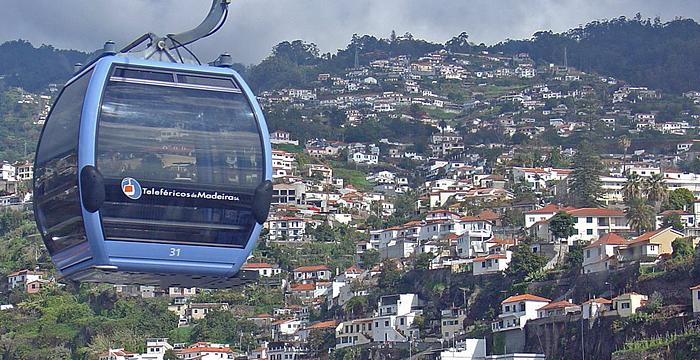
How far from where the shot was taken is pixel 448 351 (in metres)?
47.1

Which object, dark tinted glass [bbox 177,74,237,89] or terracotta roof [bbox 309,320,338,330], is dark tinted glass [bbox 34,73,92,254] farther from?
terracotta roof [bbox 309,320,338,330]

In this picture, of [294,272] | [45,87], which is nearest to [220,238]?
[294,272]

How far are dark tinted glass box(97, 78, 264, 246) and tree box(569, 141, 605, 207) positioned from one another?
47.7 metres

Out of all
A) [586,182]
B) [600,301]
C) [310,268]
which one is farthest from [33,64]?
[600,301]

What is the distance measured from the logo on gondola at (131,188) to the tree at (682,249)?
3329 centimetres

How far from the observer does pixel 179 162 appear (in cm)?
1392

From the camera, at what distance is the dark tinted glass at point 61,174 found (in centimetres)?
1380

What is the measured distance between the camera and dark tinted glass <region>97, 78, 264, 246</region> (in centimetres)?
1368

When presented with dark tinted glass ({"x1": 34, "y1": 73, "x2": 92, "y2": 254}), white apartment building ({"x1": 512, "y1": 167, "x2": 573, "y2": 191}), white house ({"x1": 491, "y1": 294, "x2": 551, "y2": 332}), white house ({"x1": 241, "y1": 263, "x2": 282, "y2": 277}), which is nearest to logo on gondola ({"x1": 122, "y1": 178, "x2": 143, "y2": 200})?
dark tinted glass ({"x1": 34, "y1": 73, "x2": 92, "y2": 254})

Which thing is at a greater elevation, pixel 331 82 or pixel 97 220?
pixel 331 82

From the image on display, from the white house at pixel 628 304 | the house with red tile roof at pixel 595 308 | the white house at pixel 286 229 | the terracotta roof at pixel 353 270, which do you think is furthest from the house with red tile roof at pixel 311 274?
the white house at pixel 628 304

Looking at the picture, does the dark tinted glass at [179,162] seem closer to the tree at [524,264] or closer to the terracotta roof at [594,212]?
the tree at [524,264]

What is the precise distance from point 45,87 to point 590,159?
9107 cm

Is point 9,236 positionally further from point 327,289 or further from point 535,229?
point 535,229
